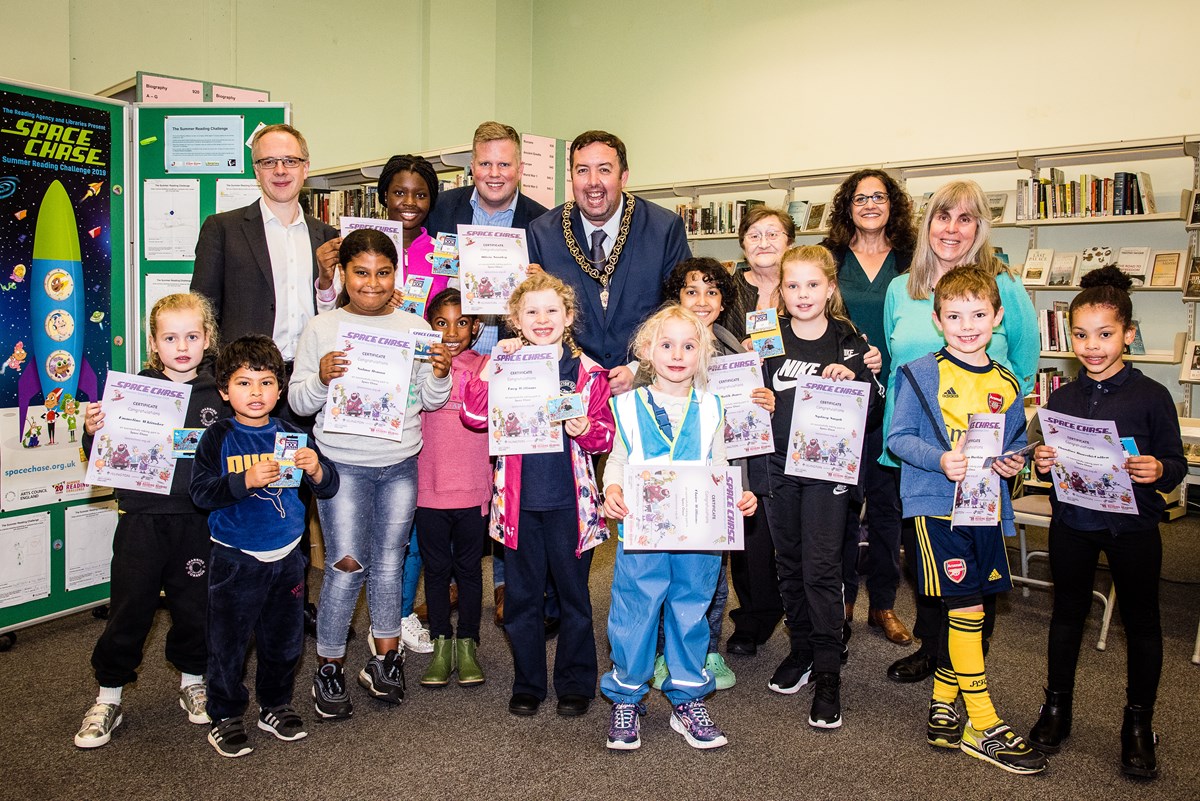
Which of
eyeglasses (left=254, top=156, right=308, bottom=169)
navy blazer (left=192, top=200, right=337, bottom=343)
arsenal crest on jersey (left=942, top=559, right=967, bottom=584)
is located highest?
eyeglasses (left=254, top=156, right=308, bottom=169)

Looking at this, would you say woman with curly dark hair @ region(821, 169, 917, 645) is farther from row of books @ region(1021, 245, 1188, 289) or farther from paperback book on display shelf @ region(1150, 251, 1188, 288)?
paperback book on display shelf @ region(1150, 251, 1188, 288)

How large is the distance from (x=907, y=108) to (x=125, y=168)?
257 inches

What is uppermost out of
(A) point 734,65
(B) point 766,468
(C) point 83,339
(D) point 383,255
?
(A) point 734,65

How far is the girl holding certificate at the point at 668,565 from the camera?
277cm

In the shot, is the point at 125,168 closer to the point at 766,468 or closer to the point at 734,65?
the point at 766,468

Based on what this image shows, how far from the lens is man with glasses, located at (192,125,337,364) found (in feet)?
10.8

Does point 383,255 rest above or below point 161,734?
above

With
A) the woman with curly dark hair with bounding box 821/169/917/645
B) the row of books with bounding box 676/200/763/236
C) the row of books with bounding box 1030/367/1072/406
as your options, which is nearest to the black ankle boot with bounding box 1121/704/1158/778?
the woman with curly dark hair with bounding box 821/169/917/645

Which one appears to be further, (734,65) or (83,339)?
(734,65)

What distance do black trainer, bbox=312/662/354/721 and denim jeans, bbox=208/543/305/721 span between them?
0.12 metres

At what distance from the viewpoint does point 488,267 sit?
3.11 m

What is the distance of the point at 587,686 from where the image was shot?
3.01 metres

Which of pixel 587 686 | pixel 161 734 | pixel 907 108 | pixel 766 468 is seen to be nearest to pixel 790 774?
pixel 587 686

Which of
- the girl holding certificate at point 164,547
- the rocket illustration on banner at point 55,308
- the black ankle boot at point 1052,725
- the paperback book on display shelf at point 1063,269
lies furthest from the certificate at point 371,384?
the paperback book on display shelf at point 1063,269
